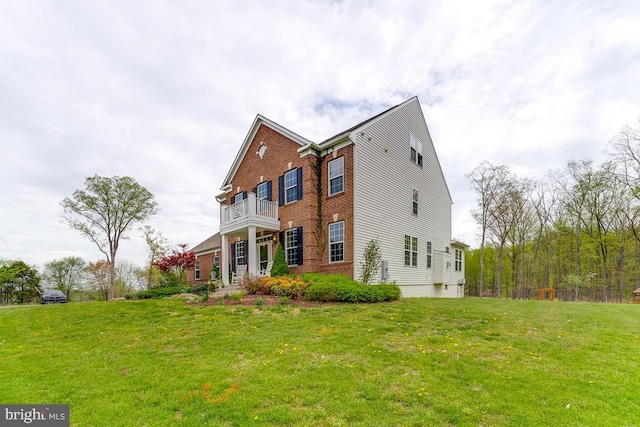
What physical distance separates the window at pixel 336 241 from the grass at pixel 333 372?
632 cm

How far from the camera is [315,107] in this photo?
58.0 feet

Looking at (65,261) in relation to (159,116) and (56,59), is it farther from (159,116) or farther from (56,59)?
(56,59)

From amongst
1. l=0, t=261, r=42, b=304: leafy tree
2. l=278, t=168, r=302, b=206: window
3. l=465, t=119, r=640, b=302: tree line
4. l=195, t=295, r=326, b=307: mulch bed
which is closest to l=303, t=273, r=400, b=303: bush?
l=195, t=295, r=326, b=307: mulch bed

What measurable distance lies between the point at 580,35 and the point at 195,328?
1508 cm

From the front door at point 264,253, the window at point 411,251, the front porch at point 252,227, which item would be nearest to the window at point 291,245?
the front porch at point 252,227

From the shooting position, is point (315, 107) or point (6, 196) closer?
point (315, 107)

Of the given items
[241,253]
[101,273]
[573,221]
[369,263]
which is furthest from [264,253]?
[101,273]

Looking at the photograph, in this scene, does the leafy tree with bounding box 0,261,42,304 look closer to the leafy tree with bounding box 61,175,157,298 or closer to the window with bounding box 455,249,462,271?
the leafy tree with bounding box 61,175,157,298

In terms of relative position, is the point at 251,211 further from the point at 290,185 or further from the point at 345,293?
the point at 345,293

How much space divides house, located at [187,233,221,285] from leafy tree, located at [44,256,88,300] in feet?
68.2

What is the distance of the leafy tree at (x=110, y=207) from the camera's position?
82.1 feet

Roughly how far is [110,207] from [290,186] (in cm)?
1885

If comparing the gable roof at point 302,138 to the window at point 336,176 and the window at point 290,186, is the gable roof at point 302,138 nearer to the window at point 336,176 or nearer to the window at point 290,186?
the window at point 336,176

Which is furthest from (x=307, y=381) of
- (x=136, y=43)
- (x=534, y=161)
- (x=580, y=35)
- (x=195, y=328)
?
(x=534, y=161)
